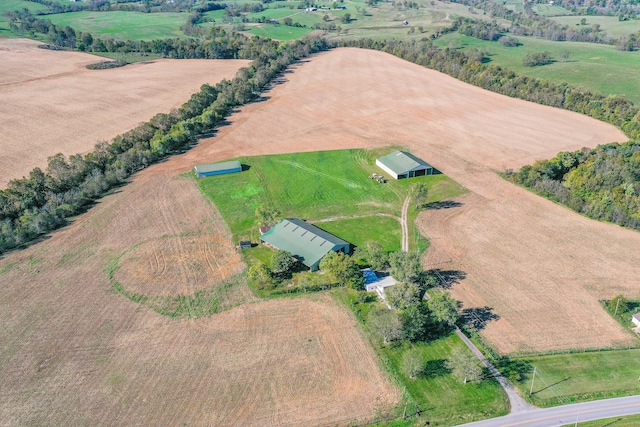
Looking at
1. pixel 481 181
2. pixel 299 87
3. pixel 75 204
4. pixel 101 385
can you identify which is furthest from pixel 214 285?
pixel 299 87

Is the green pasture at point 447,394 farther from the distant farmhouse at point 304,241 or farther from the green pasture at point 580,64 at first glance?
the green pasture at point 580,64

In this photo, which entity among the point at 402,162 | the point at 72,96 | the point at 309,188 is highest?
the point at 72,96

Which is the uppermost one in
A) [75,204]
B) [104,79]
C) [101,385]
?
[104,79]

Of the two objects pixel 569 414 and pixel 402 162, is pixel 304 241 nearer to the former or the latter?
pixel 402 162

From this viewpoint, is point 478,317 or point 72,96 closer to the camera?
point 478,317

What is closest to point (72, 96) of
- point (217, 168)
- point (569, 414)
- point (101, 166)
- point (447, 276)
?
point (101, 166)

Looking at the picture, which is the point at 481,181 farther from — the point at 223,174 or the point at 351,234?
the point at 223,174
